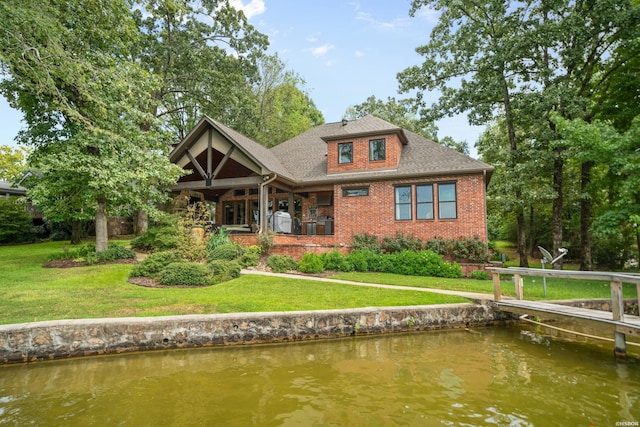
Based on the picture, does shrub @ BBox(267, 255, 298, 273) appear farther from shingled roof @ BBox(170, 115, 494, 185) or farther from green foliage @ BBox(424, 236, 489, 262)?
green foliage @ BBox(424, 236, 489, 262)

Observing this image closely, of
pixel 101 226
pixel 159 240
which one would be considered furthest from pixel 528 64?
pixel 101 226

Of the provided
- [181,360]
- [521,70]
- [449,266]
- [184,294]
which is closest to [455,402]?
[181,360]

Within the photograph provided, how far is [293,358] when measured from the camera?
600 centimetres

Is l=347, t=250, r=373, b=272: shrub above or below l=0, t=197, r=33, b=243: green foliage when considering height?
below

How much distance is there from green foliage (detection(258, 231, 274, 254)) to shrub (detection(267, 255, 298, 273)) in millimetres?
1012

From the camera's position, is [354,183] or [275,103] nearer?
[354,183]

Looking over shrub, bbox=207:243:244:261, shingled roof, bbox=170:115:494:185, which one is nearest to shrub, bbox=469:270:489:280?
shingled roof, bbox=170:115:494:185

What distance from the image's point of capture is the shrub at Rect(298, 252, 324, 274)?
41.7 ft

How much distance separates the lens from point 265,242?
14.4 metres

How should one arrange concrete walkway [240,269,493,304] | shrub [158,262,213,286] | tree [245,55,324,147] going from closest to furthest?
1. concrete walkway [240,269,493,304]
2. shrub [158,262,213,286]
3. tree [245,55,324,147]

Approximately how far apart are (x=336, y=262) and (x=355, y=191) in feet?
14.1

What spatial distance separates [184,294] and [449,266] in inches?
373

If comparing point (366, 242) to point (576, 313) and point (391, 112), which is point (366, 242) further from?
point (391, 112)

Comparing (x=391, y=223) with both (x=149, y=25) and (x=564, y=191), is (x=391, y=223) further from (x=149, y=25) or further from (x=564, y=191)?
(x=149, y=25)
